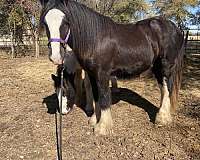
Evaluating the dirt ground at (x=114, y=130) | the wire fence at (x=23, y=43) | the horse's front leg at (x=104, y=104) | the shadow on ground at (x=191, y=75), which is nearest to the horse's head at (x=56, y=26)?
the horse's front leg at (x=104, y=104)

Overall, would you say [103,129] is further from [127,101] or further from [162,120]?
[127,101]

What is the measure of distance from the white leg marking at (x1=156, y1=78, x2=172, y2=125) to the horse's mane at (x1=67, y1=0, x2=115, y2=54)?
4.80ft

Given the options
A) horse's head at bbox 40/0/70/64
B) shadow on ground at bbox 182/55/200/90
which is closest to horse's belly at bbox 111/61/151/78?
horse's head at bbox 40/0/70/64

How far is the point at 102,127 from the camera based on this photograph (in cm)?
479

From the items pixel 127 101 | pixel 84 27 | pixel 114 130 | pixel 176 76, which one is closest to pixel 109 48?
pixel 84 27

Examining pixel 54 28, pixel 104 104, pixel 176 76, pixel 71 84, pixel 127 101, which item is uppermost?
pixel 54 28

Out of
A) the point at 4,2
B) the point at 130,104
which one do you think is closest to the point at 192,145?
the point at 130,104

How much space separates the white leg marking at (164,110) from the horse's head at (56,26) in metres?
2.04

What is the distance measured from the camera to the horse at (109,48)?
403 centimetres

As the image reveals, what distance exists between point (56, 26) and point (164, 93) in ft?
7.63

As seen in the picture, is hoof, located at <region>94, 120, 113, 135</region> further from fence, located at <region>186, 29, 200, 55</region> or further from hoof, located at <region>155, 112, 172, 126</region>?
fence, located at <region>186, 29, 200, 55</region>

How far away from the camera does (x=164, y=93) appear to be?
17.5 ft

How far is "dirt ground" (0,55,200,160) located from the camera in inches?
166

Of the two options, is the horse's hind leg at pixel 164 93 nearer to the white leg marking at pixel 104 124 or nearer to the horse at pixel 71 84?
the white leg marking at pixel 104 124
